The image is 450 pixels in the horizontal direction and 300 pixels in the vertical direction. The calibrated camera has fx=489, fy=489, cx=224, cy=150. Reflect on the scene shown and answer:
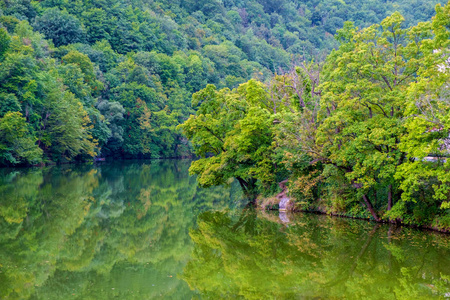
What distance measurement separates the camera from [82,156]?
244ft

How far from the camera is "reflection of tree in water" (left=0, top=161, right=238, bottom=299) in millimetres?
12875

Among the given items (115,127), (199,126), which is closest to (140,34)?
(115,127)

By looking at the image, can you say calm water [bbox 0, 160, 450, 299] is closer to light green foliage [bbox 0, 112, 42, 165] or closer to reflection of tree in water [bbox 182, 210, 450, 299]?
reflection of tree in water [bbox 182, 210, 450, 299]

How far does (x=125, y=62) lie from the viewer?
310ft

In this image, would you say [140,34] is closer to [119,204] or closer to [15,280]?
[119,204]

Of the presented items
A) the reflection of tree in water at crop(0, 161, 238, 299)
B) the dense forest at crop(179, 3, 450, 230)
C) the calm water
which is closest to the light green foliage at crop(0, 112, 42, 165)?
the reflection of tree in water at crop(0, 161, 238, 299)

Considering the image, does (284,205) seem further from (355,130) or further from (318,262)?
(318,262)

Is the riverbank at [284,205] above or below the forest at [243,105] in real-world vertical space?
below

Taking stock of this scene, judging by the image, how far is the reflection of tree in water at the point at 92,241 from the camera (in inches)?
507

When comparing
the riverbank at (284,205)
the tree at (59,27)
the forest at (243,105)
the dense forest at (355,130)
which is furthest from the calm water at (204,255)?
the tree at (59,27)

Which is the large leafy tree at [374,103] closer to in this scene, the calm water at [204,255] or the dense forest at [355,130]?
the dense forest at [355,130]

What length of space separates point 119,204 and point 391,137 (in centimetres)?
1652

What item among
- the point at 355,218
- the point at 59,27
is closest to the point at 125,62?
the point at 59,27

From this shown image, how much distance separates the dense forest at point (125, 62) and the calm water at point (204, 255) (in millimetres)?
10764
